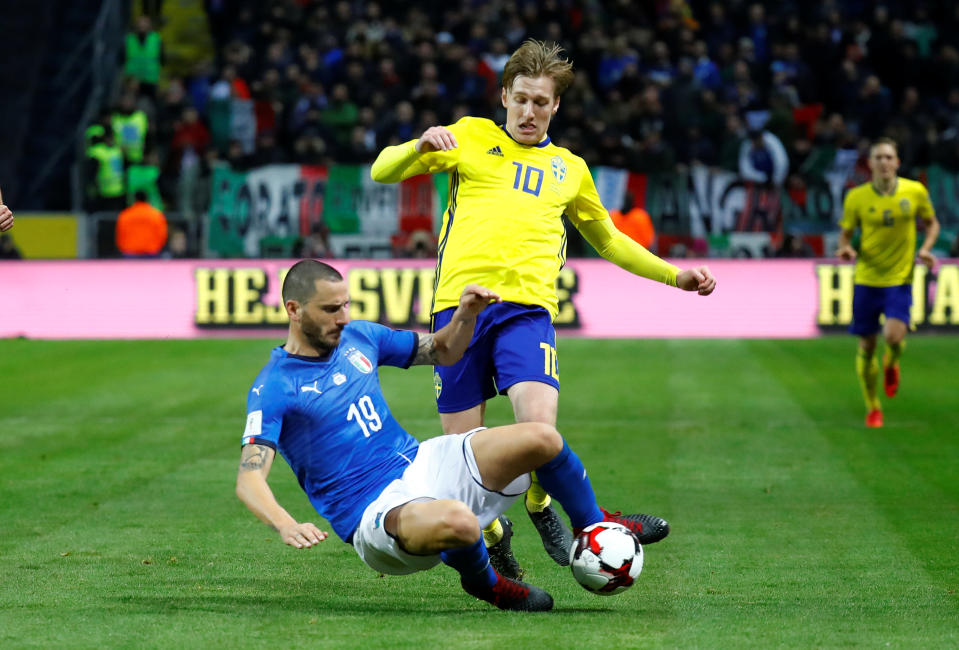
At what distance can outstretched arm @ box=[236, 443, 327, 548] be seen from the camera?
538 cm

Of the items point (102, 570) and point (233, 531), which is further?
point (233, 531)

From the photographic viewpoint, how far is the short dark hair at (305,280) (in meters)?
5.91

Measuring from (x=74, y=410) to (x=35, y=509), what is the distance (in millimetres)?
5370

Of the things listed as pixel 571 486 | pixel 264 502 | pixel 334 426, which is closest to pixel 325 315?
pixel 334 426

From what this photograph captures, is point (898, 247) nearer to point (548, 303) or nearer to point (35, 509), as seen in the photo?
point (548, 303)

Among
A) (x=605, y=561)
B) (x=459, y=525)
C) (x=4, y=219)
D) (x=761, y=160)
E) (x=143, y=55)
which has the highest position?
(x=143, y=55)

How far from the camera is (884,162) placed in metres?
13.3

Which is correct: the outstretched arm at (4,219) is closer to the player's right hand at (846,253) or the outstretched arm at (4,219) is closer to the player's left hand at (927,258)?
the player's right hand at (846,253)

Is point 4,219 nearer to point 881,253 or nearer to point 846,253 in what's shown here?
point 846,253

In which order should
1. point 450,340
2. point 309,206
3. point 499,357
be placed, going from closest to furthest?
point 450,340
point 499,357
point 309,206

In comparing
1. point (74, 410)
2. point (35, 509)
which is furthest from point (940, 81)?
point (35, 509)

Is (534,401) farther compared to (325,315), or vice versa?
(534,401)

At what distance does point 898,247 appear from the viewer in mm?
13422

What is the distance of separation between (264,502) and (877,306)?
889 centimetres
